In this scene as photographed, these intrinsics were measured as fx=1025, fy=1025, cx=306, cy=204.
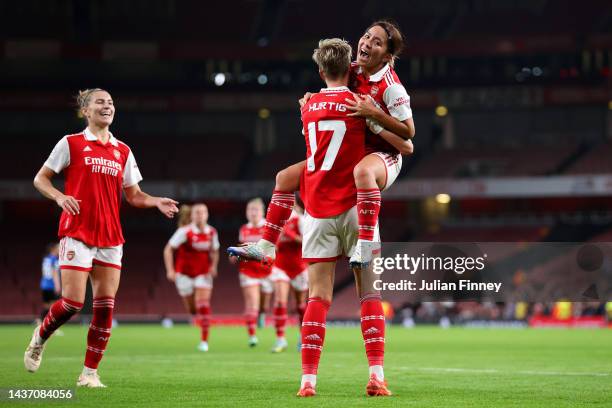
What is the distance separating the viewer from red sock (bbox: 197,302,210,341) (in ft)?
56.3

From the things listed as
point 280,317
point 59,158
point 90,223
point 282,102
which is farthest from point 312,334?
point 282,102

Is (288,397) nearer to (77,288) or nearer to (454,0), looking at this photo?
(77,288)

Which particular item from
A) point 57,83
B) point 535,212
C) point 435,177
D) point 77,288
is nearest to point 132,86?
point 57,83

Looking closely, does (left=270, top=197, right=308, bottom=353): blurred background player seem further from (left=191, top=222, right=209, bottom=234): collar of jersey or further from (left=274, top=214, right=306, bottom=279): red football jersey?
(left=191, top=222, right=209, bottom=234): collar of jersey

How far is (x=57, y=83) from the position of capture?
144 ft

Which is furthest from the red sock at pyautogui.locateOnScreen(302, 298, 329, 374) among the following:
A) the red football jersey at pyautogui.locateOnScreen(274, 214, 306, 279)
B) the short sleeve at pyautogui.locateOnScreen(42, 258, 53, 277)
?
the short sleeve at pyautogui.locateOnScreen(42, 258, 53, 277)

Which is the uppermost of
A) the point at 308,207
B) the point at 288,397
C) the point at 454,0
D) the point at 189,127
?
the point at 454,0

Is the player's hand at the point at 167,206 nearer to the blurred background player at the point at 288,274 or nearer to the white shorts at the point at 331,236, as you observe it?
the white shorts at the point at 331,236

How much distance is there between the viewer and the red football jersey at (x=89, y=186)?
853cm

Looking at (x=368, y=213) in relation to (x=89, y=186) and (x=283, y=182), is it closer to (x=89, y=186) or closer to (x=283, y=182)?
(x=283, y=182)

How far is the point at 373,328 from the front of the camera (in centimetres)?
766

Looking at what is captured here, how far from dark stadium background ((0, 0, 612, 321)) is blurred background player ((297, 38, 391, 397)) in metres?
32.4

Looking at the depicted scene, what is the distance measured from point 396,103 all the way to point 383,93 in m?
0.14

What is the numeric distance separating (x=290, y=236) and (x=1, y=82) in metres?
30.7
